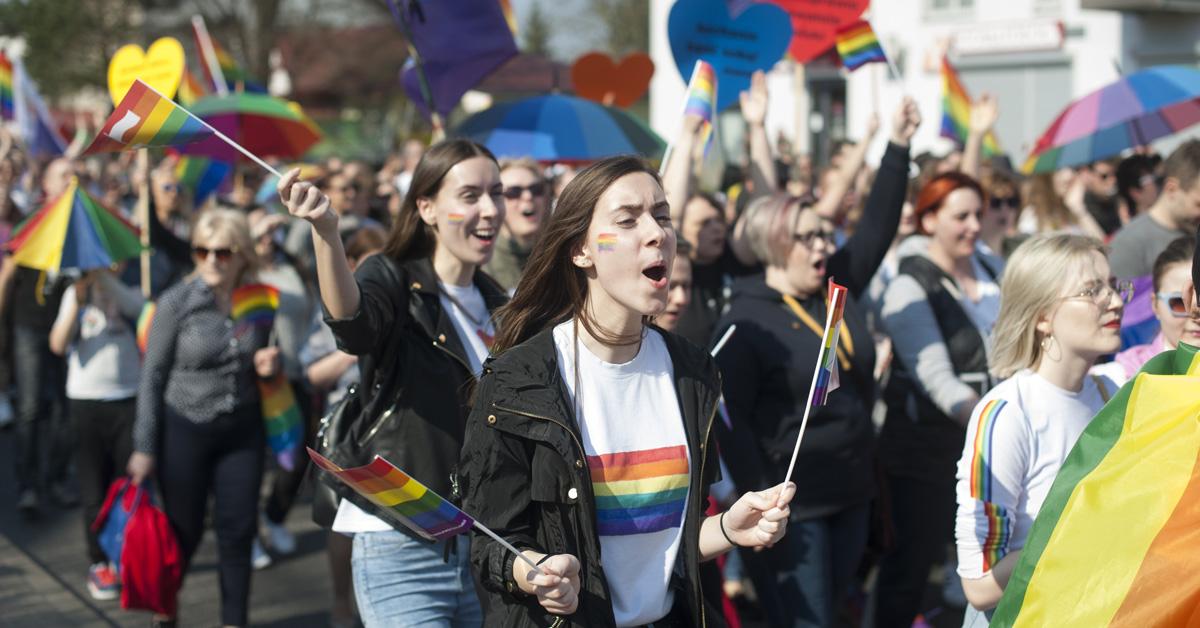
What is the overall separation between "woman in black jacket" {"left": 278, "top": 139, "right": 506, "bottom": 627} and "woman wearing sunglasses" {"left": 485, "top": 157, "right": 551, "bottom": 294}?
4.98 ft

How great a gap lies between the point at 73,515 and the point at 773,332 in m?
5.12

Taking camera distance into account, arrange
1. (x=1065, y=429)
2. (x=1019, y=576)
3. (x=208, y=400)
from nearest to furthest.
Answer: (x=1019, y=576), (x=1065, y=429), (x=208, y=400)

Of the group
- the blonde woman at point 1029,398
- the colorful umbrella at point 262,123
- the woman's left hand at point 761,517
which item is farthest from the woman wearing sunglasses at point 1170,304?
the colorful umbrella at point 262,123

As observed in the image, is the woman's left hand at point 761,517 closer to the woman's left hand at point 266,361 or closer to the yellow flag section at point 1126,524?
the yellow flag section at point 1126,524

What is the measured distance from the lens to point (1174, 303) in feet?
13.3

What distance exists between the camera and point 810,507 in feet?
15.1

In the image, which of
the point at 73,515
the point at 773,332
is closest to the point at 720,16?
the point at 773,332

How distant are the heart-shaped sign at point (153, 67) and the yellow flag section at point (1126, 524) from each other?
602 cm

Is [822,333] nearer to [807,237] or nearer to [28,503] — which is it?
[807,237]

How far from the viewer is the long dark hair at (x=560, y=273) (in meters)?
2.95

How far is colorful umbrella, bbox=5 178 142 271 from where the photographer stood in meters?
6.31

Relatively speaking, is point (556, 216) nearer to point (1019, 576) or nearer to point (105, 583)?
point (1019, 576)

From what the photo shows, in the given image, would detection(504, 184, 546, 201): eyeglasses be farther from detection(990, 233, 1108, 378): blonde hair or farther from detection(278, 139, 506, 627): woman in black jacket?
detection(990, 233, 1108, 378): blonde hair

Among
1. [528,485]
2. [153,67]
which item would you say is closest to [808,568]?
[528,485]
